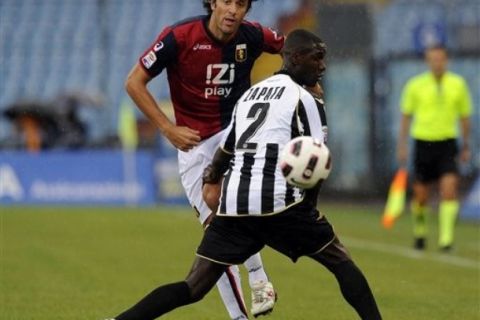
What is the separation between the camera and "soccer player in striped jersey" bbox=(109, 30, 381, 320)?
7.31 metres

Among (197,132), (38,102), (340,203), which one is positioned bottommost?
(340,203)

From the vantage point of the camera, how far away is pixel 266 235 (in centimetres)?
748

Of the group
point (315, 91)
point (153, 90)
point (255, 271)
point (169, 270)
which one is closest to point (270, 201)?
point (315, 91)

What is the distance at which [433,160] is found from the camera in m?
16.3

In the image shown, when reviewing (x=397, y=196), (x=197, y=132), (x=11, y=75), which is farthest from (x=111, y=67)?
(x=197, y=132)

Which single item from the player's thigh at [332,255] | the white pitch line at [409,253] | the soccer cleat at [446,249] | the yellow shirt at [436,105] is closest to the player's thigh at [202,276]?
the player's thigh at [332,255]

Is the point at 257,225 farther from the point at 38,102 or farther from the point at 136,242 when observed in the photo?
the point at 38,102

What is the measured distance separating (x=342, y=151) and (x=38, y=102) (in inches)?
287

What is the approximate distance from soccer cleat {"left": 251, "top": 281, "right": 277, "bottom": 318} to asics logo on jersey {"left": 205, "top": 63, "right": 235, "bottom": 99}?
1262 millimetres

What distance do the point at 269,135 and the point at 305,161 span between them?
1.37 feet

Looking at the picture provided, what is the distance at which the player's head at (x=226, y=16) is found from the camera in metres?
8.06

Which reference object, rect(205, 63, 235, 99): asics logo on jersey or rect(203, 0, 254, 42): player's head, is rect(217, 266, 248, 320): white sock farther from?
rect(203, 0, 254, 42): player's head

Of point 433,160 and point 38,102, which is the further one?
point 38,102

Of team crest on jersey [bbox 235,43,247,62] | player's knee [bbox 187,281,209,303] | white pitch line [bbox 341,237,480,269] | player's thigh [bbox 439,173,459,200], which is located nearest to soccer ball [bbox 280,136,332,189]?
player's knee [bbox 187,281,209,303]
